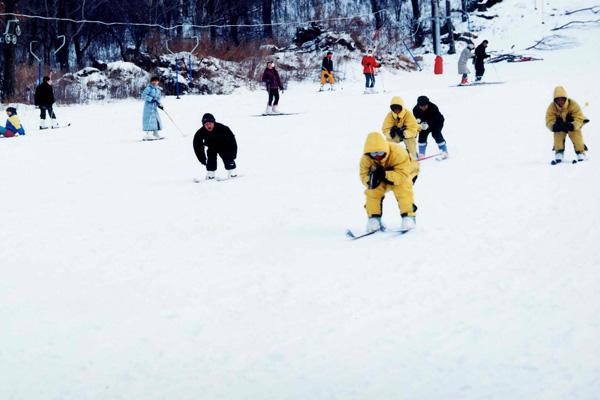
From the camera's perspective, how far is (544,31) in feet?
109

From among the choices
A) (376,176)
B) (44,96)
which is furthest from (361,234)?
(44,96)

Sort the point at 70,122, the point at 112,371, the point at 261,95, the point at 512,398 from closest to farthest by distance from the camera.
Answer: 1. the point at 512,398
2. the point at 112,371
3. the point at 70,122
4. the point at 261,95

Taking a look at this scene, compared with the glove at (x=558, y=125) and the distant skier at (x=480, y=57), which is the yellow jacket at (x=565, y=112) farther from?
the distant skier at (x=480, y=57)

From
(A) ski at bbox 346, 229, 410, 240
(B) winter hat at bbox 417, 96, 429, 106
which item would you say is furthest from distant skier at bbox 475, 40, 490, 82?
(A) ski at bbox 346, 229, 410, 240

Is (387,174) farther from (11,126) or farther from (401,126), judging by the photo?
(11,126)

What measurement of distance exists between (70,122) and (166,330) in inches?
647

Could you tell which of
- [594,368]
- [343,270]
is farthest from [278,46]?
[594,368]

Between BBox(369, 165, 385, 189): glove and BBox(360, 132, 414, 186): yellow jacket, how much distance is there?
0.14 feet

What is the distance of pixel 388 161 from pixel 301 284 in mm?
1922

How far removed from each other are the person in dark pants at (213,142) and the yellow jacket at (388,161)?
4267 millimetres

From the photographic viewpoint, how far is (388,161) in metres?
7.04

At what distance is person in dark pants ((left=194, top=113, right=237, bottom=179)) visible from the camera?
1084 centimetres

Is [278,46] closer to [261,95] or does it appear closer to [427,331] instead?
[261,95]

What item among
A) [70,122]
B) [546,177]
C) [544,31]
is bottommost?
[546,177]
